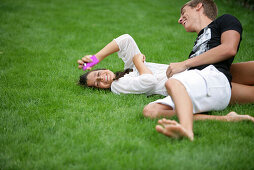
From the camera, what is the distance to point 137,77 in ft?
11.5

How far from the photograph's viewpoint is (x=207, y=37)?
3062 mm

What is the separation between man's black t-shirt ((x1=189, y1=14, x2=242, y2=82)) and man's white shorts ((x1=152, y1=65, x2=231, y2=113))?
0.58 feet

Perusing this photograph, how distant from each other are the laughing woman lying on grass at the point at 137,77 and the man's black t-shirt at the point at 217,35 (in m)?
0.41

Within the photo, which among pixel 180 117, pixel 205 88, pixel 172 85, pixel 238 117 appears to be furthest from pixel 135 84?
pixel 238 117

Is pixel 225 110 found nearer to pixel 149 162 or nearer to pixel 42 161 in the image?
pixel 149 162

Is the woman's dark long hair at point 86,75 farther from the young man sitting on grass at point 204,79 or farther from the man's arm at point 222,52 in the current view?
the man's arm at point 222,52

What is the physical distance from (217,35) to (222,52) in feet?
1.13

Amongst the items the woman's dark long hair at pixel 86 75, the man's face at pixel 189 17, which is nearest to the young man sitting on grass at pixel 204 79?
the man's face at pixel 189 17

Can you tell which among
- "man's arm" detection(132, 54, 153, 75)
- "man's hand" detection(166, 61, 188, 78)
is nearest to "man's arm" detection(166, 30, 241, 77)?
"man's hand" detection(166, 61, 188, 78)

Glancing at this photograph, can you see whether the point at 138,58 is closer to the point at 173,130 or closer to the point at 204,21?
the point at 204,21

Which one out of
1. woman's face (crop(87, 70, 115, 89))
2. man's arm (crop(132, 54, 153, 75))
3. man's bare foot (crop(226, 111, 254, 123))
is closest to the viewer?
man's bare foot (crop(226, 111, 254, 123))

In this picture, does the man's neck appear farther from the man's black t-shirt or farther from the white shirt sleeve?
the white shirt sleeve

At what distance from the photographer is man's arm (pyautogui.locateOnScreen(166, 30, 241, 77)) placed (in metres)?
2.72

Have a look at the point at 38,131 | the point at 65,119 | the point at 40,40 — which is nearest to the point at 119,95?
the point at 65,119
